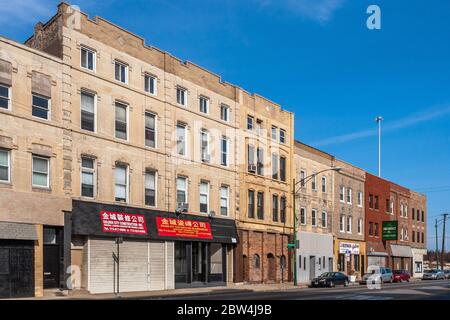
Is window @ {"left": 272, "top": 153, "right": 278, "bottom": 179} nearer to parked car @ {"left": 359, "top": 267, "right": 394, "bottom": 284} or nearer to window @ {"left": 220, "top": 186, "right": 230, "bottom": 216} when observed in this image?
window @ {"left": 220, "top": 186, "right": 230, "bottom": 216}

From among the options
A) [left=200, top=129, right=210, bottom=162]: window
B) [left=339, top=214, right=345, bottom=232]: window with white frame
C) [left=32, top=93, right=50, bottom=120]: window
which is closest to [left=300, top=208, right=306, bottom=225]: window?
[left=339, top=214, right=345, bottom=232]: window with white frame

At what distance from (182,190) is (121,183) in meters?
5.69

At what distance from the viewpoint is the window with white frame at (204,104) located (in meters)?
39.5

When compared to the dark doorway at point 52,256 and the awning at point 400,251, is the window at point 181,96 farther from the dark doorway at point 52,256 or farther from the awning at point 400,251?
the awning at point 400,251

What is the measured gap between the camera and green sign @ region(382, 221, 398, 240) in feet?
217

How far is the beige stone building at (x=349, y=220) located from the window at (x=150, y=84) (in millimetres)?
27924

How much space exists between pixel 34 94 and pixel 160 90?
9.55 metres

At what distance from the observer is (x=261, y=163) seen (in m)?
45.5

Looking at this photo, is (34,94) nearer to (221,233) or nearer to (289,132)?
(221,233)

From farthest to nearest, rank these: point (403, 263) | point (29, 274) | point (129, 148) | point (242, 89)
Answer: point (403, 263)
point (242, 89)
point (129, 148)
point (29, 274)
